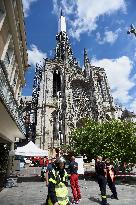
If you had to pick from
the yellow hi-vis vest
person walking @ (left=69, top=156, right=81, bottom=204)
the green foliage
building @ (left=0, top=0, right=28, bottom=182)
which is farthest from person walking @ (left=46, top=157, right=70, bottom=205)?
the green foliage

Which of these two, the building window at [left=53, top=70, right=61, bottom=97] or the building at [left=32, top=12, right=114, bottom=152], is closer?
the building at [left=32, top=12, right=114, bottom=152]

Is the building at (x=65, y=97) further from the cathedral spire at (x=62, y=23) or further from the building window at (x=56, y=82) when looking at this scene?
the cathedral spire at (x=62, y=23)

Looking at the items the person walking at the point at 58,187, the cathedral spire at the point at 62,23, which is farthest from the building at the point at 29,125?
the person walking at the point at 58,187

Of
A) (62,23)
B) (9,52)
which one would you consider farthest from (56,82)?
(9,52)

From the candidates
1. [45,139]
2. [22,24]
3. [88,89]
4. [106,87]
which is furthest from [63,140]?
[22,24]

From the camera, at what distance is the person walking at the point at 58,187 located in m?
5.20

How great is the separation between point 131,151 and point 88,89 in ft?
124

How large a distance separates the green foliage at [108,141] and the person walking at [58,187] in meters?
14.2

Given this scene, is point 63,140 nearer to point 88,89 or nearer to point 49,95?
point 49,95

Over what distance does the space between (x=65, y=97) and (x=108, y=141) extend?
2940cm

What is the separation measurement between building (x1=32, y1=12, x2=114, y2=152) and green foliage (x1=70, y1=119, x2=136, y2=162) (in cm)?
2214

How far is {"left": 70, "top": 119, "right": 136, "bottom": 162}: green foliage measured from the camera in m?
19.2

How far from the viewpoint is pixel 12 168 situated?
21203 millimetres

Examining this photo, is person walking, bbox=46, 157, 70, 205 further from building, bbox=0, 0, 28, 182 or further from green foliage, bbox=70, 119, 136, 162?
green foliage, bbox=70, 119, 136, 162
